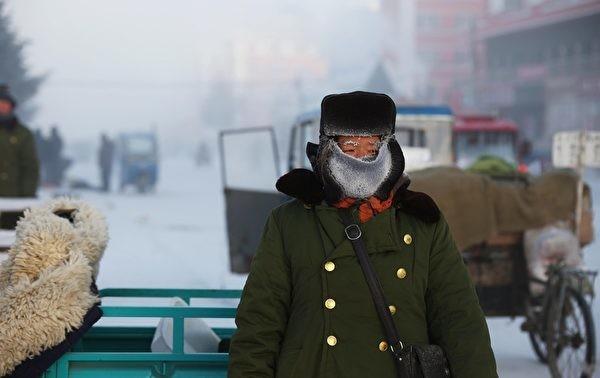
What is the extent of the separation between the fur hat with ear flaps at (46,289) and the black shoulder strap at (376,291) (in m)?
1.08

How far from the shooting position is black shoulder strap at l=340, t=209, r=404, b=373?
2.34m

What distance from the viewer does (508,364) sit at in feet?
21.5

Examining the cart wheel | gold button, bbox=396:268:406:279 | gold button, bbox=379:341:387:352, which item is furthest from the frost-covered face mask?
the cart wheel

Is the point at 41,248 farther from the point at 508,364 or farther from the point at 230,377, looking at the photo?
the point at 508,364

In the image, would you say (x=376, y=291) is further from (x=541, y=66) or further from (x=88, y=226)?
(x=541, y=66)

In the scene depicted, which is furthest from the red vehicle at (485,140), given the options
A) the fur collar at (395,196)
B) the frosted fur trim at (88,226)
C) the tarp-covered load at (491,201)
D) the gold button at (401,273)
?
the gold button at (401,273)

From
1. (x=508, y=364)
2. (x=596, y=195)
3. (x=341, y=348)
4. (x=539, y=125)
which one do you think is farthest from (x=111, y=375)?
(x=539, y=125)

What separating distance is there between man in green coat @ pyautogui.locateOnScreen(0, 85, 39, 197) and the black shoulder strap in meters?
6.28

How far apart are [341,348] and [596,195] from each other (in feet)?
79.4

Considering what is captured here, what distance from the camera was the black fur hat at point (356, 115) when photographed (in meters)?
2.46

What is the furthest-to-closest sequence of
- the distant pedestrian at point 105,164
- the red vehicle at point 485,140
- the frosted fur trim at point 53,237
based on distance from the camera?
the distant pedestrian at point 105,164
the red vehicle at point 485,140
the frosted fur trim at point 53,237

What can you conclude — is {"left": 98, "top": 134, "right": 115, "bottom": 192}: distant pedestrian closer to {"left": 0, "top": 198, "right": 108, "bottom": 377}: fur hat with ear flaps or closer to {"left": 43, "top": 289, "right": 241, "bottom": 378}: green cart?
{"left": 0, "top": 198, "right": 108, "bottom": 377}: fur hat with ear flaps

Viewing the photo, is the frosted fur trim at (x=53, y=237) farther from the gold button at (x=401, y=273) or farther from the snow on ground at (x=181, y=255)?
the snow on ground at (x=181, y=255)

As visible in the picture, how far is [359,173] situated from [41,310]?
46.6 inches
